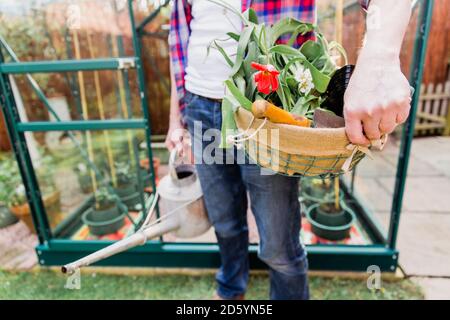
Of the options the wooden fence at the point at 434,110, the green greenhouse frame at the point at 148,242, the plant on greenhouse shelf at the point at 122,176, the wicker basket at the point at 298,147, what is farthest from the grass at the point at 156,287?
the wooden fence at the point at 434,110

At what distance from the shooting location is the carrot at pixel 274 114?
622mm

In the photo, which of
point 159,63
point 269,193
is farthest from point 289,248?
point 159,63

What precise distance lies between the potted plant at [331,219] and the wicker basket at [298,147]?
1.15 m

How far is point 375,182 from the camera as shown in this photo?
2.54 m

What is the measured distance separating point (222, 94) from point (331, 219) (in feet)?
3.79

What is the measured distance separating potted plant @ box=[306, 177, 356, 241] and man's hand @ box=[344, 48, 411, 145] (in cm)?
122

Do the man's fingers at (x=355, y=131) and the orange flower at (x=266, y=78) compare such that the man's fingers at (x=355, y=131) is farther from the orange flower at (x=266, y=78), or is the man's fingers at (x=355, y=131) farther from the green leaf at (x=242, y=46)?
the green leaf at (x=242, y=46)

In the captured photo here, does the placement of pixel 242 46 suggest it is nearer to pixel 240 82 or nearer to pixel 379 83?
pixel 240 82

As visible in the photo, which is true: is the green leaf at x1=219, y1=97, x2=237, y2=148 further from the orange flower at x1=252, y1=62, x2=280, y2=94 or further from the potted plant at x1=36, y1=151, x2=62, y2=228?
the potted plant at x1=36, y1=151, x2=62, y2=228

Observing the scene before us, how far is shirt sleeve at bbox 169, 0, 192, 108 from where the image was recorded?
1097 mm

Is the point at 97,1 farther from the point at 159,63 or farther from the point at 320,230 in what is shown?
the point at 320,230

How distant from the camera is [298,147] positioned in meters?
0.63

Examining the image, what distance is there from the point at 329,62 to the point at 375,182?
1.98 meters

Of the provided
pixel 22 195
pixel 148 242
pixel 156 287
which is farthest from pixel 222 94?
pixel 22 195
